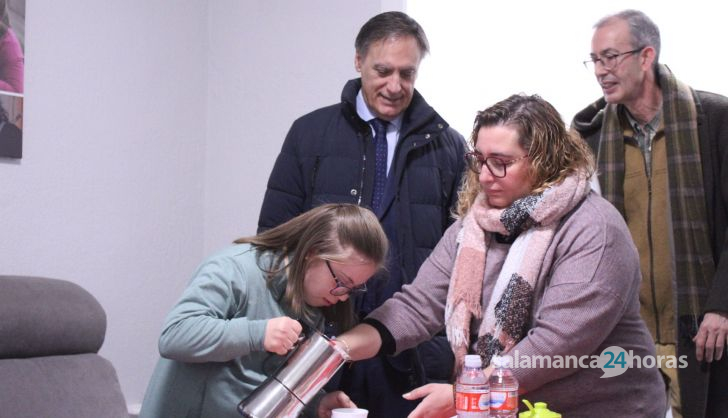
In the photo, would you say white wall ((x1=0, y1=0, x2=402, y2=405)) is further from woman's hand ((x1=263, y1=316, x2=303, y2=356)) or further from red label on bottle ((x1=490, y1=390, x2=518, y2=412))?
red label on bottle ((x1=490, y1=390, x2=518, y2=412))

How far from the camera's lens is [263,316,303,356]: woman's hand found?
1.71 metres

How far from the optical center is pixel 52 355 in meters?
2.20

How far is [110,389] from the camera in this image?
88.9 inches

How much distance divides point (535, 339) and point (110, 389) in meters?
1.12

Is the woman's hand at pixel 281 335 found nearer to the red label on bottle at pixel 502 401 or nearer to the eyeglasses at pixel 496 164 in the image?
the red label on bottle at pixel 502 401

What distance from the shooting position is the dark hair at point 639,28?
2662 mm

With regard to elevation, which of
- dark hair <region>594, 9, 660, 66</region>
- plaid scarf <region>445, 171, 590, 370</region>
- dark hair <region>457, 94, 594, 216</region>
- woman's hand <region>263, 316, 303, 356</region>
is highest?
dark hair <region>594, 9, 660, 66</region>

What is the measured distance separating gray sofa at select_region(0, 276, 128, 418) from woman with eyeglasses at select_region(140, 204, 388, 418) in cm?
38

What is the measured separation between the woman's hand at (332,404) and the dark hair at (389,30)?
0.97 metres

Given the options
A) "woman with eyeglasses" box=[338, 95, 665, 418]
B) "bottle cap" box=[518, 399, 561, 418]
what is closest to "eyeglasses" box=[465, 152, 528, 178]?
"woman with eyeglasses" box=[338, 95, 665, 418]

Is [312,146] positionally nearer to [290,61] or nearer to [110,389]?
[110,389]

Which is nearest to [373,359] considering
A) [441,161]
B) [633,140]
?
[441,161]

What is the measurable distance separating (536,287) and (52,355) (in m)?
1.18

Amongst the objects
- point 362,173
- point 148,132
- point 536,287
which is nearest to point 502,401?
point 536,287
